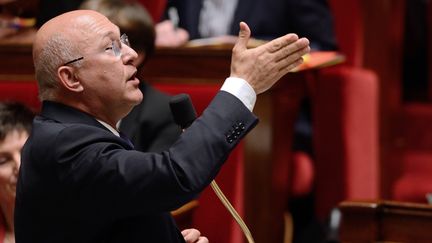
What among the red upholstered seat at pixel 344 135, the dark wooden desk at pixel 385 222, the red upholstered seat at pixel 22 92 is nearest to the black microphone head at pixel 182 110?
the dark wooden desk at pixel 385 222

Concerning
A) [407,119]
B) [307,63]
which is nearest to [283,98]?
[307,63]

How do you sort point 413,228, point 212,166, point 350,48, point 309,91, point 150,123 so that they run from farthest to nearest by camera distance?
point 350,48 → point 309,91 → point 150,123 → point 413,228 → point 212,166

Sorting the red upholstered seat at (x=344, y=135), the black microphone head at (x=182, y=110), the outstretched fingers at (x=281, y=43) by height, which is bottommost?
the red upholstered seat at (x=344, y=135)

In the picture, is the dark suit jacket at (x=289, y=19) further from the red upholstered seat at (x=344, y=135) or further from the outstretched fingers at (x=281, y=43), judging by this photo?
the outstretched fingers at (x=281, y=43)

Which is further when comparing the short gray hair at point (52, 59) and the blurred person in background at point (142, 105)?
the blurred person in background at point (142, 105)

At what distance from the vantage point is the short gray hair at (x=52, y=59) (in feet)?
2.19

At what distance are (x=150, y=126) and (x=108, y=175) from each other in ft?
1.41

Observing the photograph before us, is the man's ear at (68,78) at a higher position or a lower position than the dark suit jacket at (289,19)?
higher

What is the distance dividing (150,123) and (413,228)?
307 mm

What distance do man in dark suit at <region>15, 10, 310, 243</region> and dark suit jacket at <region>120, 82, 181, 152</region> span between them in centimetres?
35

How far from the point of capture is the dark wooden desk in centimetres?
89

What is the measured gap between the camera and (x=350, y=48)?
1.44m

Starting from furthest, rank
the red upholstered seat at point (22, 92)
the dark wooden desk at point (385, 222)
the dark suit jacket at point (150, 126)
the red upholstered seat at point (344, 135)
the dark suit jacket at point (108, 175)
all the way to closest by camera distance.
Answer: the red upholstered seat at point (344, 135) → the red upholstered seat at point (22, 92) → the dark suit jacket at point (150, 126) → the dark wooden desk at point (385, 222) → the dark suit jacket at point (108, 175)

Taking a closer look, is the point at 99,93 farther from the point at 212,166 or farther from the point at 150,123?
the point at 150,123
